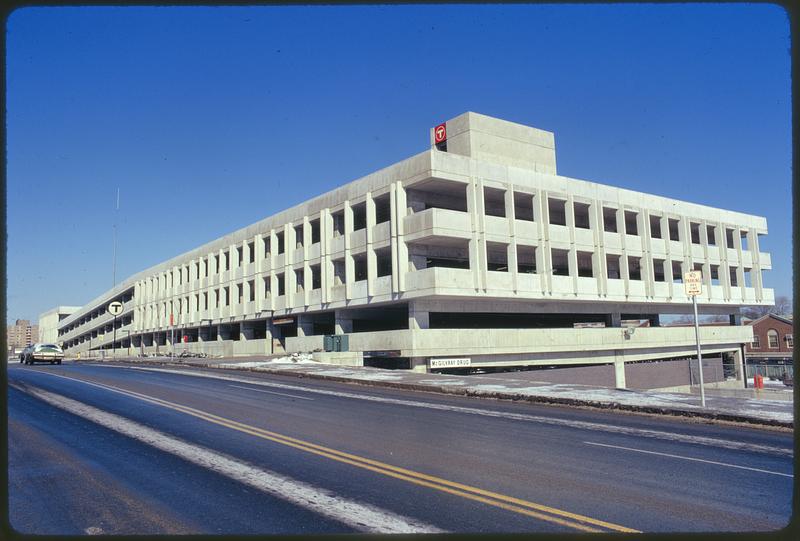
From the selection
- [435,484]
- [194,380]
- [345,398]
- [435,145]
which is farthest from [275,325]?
[435,484]

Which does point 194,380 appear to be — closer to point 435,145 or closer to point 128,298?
point 435,145

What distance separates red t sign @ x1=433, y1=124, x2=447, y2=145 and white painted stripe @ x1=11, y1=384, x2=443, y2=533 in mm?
31383

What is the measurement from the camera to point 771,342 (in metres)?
70.2

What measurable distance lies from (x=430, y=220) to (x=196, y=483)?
83.9 feet

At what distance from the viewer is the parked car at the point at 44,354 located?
42.9 meters

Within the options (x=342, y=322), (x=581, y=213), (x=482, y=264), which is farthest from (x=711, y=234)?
(x=342, y=322)

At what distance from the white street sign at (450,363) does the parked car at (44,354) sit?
99.8ft

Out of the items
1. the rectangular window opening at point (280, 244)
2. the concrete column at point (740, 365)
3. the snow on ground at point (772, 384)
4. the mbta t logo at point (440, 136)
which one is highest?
the mbta t logo at point (440, 136)

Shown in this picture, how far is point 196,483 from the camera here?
729cm

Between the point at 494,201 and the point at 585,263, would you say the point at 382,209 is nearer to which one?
the point at 494,201

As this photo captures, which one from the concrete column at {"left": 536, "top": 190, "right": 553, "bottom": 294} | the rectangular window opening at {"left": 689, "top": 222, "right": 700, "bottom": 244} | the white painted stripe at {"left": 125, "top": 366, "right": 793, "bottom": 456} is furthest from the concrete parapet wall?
the rectangular window opening at {"left": 689, "top": 222, "right": 700, "bottom": 244}

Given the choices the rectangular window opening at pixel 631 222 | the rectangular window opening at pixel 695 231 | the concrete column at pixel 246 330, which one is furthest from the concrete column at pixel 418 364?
the rectangular window opening at pixel 695 231

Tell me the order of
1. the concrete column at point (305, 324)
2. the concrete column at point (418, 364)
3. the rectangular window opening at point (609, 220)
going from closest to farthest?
the concrete column at point (418, 364)
the concrete column at point (305, 324)
the rectangular window opening at point (609, 220)

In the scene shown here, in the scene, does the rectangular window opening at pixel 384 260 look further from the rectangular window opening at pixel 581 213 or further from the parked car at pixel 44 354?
the parked car at pixel 44 354
